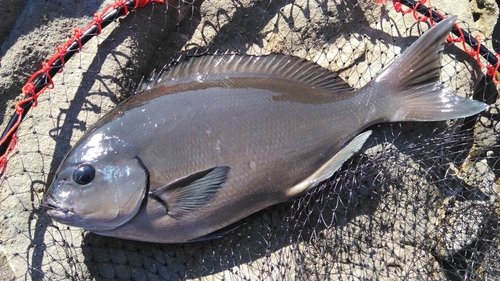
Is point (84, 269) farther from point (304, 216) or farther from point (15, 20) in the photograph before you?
point (15, 20)

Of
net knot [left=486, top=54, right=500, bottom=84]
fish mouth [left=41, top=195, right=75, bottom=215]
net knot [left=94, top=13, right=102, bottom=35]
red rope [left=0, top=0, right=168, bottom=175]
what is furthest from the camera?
net knot [left=486, top=54, right=500, bottom=84]

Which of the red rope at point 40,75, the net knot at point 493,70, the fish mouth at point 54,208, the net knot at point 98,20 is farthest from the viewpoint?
the net knot at point 493,70

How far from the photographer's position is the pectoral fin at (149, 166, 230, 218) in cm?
252

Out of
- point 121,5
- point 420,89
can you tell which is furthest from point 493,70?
A: point 121,5

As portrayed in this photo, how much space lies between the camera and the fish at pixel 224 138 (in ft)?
8.11

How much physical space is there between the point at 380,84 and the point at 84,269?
1965 millimetres

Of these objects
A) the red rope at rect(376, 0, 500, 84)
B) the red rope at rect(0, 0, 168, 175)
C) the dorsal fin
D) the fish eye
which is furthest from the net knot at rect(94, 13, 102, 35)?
the red rope at rect(376, 0, 500, 84)

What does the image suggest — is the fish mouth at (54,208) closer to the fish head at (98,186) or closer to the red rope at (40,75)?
the fish head at (98,186)

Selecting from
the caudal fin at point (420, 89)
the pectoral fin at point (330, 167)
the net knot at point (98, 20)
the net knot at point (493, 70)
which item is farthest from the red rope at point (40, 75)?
the net knot at point (493, 70)

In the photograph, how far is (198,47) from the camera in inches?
119

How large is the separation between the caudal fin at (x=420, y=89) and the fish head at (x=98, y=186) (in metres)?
1.40

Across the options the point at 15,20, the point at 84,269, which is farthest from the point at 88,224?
the point at 15,20

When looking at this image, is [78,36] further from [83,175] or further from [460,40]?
[460,40]

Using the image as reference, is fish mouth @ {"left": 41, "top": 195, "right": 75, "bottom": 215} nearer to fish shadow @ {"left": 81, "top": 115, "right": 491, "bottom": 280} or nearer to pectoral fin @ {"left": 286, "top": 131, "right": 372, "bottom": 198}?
fish shadow @ {"left": 81, "top": 115, "right": 491, "bottom": 280}
